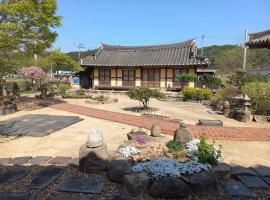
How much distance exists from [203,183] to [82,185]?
6.70ft

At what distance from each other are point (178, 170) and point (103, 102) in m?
13.4

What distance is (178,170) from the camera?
430 centimetres

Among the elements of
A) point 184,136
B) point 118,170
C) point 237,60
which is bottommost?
point 118,170

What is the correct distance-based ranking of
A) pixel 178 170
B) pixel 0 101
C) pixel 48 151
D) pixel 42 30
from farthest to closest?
pixel 0 101
pixel 42 30
pixel 48 151
pixel 178 170

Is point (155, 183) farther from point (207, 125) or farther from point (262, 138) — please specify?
point (207, 125)

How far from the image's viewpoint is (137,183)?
4.02m

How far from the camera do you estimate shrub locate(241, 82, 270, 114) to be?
11820 mm

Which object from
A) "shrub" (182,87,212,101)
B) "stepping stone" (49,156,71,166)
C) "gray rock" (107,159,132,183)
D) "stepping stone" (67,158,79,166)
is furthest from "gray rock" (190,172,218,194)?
"shrub" (182,87,212,101)

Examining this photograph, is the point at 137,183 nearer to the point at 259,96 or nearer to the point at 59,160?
the point at 59,160

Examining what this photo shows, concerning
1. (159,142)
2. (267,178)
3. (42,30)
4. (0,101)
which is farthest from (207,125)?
(0,101)

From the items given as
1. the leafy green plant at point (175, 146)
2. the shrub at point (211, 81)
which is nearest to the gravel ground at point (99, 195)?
the leafy green plant at point (175, 146)

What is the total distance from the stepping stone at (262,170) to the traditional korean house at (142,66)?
69.8ft

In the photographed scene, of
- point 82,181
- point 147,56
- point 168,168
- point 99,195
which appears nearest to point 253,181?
point 168,168

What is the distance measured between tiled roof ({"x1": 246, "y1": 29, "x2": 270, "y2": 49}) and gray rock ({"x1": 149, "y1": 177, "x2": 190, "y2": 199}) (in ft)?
12.6
